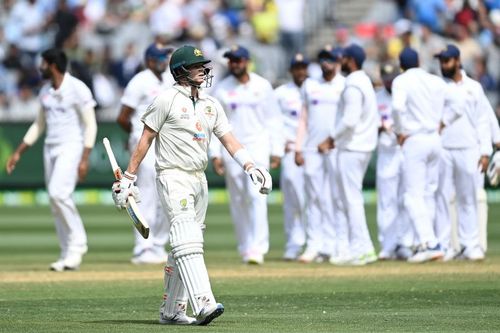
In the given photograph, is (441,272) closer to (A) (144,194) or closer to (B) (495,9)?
(A) (144,194)

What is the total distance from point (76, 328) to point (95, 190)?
57.8ft

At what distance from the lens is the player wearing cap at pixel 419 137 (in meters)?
15.4

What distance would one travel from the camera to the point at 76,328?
9.50 m

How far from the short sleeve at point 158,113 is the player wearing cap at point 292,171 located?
662 centimetres

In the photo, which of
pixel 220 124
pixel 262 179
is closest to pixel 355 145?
pixel 220 124

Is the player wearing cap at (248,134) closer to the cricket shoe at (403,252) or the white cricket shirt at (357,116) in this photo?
the white cricket shirt at (357,116)

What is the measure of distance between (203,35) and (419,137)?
44.6 ft

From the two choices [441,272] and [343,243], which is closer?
[441,272]

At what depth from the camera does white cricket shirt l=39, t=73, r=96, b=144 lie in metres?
15.0

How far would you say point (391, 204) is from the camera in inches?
664

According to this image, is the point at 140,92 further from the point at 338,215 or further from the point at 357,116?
the point at 338,215

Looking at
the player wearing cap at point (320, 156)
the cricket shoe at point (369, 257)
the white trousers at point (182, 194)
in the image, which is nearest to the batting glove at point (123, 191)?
the white trousers at point (182, 194)

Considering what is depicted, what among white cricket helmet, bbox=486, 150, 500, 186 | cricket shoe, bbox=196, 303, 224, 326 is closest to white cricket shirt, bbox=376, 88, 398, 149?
white cricket helmet, bbox=486, 150, 500, 186

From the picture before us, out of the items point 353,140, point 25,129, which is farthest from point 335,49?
point 25,129
